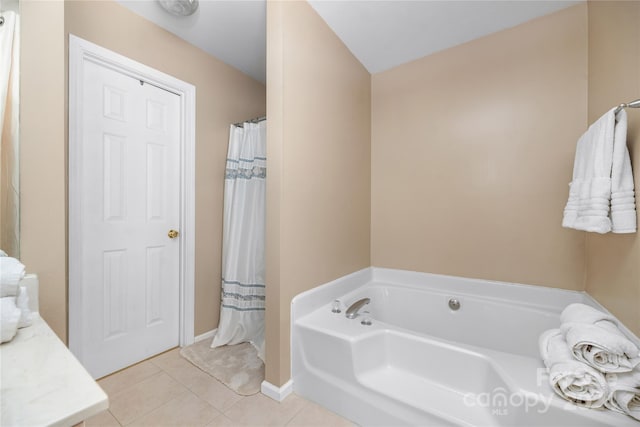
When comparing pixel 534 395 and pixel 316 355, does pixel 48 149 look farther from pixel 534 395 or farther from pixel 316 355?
pixel 534 395

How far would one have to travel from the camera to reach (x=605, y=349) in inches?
38.9

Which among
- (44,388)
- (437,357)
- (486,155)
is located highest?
(486,155)

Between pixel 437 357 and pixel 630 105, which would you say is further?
pixel 437 357

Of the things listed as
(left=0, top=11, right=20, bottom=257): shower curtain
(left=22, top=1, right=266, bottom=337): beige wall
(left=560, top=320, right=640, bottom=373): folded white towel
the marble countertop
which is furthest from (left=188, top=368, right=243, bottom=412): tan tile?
(left=560, top=320, right=640, bottom=373): folded white towel

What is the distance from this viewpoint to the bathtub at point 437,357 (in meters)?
1.14

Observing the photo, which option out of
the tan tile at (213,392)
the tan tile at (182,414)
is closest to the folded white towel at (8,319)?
the tan tile at (182,414)

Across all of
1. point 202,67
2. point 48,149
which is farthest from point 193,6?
point 48,149

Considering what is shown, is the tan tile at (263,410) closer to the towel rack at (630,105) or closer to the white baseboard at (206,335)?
the white baseboard at (206,335)

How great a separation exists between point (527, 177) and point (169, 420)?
2.60m

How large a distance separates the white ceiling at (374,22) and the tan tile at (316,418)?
245cm

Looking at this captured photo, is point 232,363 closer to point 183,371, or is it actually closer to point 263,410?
point 183,371

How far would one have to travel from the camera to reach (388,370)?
1.49 meters

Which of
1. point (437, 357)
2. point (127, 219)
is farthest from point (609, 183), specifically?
point (127, 219)

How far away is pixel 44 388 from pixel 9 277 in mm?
418
